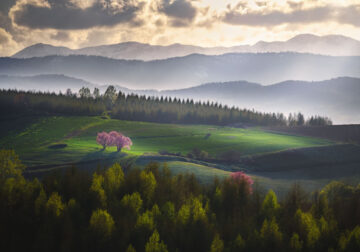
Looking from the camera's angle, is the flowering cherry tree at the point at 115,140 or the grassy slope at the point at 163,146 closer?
the grassy slope at the point at 163,146

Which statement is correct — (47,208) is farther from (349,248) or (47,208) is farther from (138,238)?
(349,248)

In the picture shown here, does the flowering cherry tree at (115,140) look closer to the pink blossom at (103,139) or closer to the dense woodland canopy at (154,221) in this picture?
the pink blossom at (103,139)

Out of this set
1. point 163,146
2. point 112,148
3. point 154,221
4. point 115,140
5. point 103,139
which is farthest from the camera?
point 163,146

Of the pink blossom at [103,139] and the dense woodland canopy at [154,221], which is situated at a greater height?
the dense woodland canopy at [154,221]

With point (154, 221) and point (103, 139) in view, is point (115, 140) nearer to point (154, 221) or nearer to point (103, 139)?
point (103, 139)

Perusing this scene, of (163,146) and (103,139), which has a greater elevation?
(103,139)

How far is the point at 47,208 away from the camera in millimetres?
40406

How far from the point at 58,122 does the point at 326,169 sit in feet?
470

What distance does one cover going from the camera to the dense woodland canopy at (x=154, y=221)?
36.0 metres

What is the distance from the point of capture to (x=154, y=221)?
3938cm

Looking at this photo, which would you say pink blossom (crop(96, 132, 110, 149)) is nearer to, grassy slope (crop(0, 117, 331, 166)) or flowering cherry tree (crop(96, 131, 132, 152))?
flowering cherry tree (crop(96, 131, 132, 152))

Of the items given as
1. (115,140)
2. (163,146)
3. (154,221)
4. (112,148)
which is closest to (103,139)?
(115,140)

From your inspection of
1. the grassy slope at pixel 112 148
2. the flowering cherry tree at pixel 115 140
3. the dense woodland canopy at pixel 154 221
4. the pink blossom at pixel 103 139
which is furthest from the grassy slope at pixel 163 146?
the dense woodland canopy at pixel 154 221

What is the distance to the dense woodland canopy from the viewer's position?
36031mm
